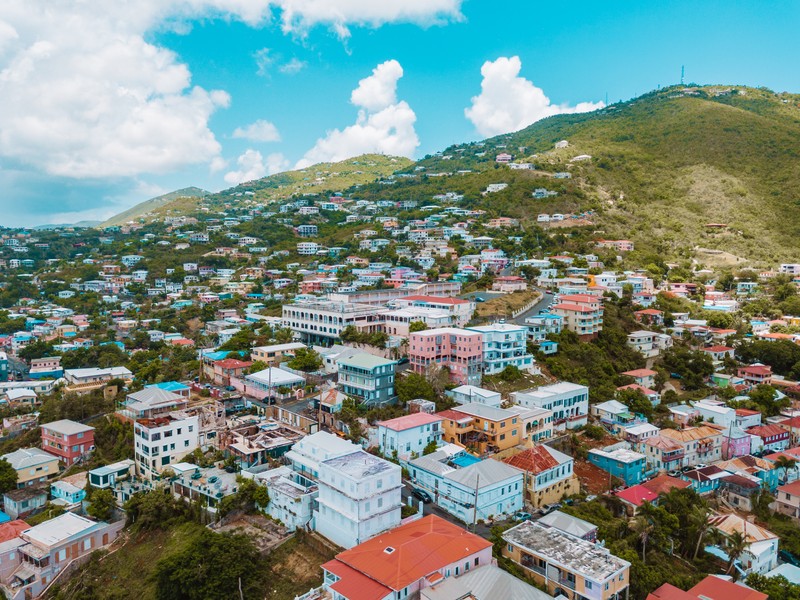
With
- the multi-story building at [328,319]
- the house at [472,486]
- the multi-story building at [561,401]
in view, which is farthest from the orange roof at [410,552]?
the multi-story building at [328,319]

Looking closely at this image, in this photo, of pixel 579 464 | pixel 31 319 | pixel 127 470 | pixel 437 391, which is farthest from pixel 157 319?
pixel 579 464

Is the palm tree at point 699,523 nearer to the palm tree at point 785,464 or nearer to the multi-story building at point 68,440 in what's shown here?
the palm tree at point 785,464

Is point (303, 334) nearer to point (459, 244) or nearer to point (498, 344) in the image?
point (498, 344)

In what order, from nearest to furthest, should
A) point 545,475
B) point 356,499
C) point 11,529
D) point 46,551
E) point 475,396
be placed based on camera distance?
point 356,499 < point 46,551 < point 11,529 < point 545,475 < point 475,396

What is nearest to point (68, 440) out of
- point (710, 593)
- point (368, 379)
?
point (368, 379)

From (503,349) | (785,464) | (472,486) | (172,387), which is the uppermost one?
(503,349)

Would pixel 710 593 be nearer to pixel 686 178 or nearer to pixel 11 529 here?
pixel 11 529
